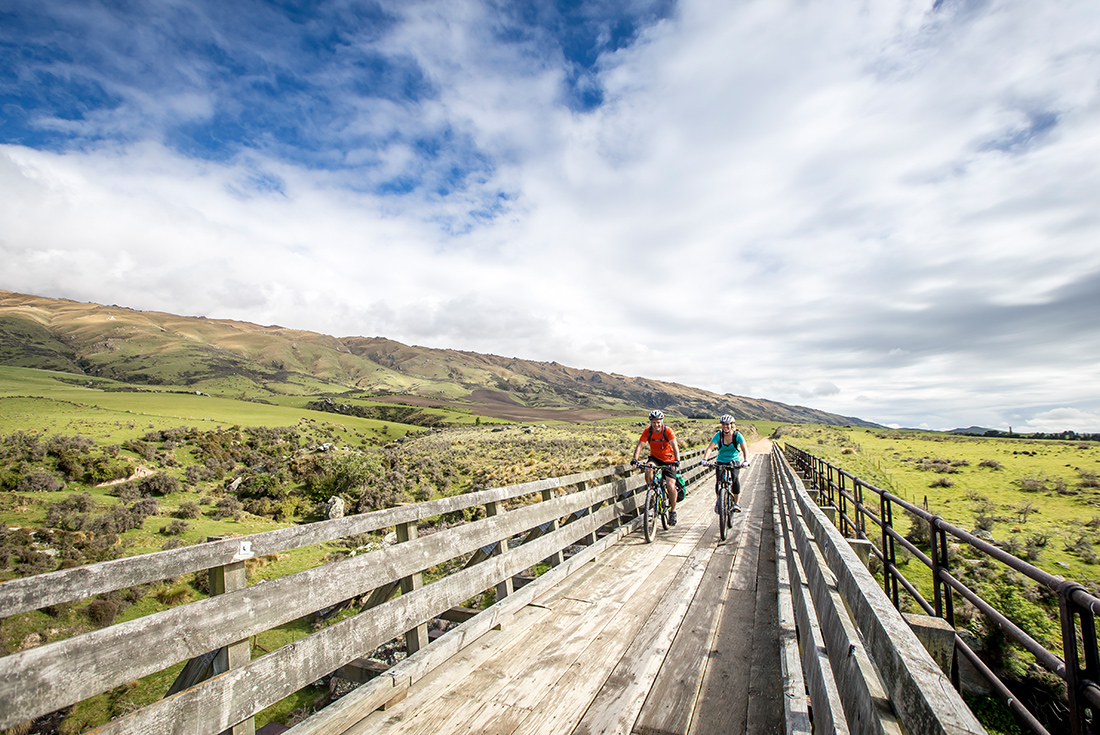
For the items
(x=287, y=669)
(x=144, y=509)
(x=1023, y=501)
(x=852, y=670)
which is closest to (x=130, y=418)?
(x=144, y=509)

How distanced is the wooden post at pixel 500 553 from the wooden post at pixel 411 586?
1196 mm

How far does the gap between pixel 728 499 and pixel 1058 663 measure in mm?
7862

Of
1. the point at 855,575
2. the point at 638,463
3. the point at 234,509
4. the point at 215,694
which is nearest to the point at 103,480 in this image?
the point at 234,509

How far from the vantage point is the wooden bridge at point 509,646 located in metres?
2.12

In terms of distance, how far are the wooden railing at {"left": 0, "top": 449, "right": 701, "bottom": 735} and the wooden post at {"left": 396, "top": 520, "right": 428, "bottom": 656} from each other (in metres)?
0.01

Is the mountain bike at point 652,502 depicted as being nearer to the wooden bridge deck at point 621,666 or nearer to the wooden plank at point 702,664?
the wooden bridge deck at point 621,666

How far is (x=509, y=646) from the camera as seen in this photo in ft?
15.1

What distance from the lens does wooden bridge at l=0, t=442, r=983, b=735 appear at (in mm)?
2117

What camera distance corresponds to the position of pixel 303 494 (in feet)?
79.6

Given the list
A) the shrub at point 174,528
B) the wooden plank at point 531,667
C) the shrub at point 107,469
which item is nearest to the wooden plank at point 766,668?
the wooden plank at point 531,667

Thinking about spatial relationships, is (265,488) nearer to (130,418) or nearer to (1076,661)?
(130,418)

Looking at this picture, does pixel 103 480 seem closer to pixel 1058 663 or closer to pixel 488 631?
pixel 488 631

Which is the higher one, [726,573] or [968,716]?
[968,716]

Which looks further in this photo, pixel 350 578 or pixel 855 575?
pixel 350 578
